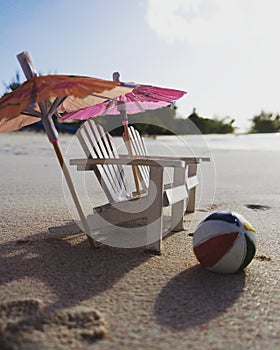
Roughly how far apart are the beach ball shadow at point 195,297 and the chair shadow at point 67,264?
0.37 meters

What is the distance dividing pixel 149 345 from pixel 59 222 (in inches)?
91.8

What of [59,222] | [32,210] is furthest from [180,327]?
[32,210]

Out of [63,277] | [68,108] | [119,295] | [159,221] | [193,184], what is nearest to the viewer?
[119,295]

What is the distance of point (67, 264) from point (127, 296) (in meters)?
0.65

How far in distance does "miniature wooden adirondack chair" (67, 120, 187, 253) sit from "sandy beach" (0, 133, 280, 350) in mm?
205

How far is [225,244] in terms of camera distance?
2430 millimetres

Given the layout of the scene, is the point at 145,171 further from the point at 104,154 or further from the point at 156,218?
the point at 156,218

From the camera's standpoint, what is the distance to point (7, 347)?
5.12ft

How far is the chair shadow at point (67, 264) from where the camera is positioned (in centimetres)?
219

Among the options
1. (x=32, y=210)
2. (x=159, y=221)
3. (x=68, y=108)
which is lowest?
(x=32, y=210)

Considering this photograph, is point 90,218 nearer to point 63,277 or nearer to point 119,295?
point 63,277

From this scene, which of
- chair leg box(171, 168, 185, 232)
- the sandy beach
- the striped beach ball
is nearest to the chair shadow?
the sandy beach

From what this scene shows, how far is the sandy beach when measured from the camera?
5.46ft

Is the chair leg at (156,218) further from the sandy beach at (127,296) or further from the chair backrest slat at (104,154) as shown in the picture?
the chair backrest slat at (104,154)
